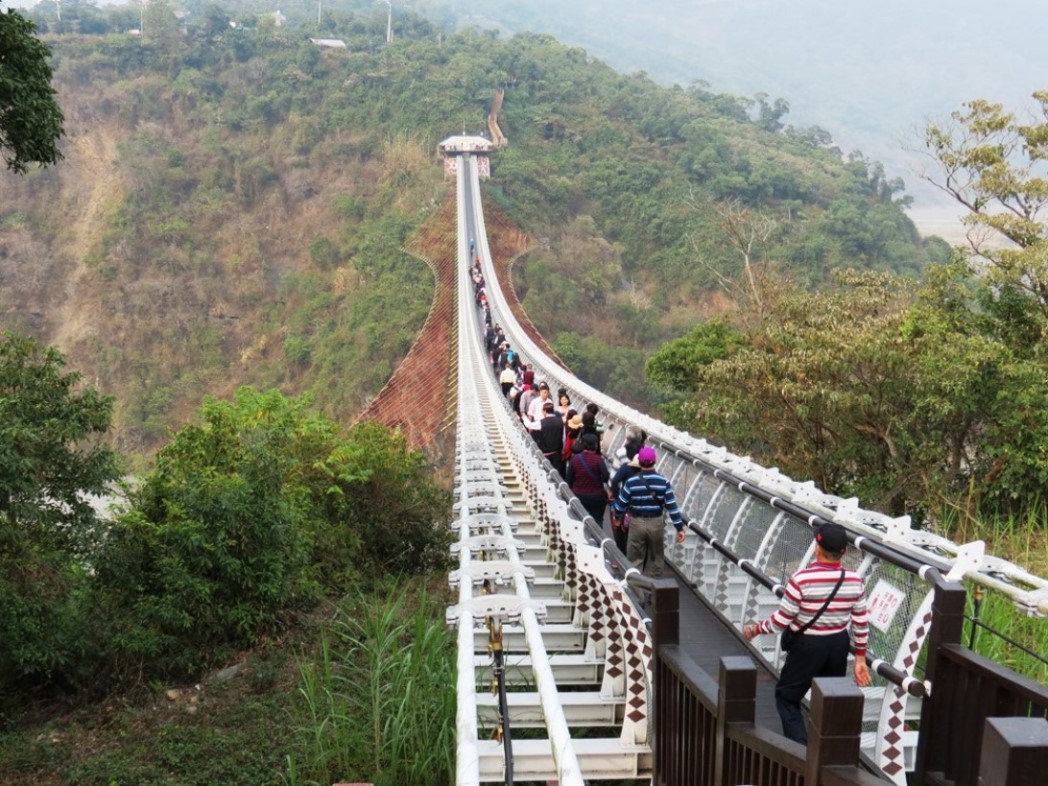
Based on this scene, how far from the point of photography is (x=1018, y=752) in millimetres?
1854

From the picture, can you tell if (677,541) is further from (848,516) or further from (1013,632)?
(1013,632)

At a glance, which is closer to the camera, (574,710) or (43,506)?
(574,710)

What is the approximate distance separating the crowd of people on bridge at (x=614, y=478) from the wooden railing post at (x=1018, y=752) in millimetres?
3939

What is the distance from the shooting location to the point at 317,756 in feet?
18.3

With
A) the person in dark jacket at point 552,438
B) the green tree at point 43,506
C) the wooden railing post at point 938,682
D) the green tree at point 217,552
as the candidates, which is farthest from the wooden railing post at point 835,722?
the person in dark jacket at point 552,438

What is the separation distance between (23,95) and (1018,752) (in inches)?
271

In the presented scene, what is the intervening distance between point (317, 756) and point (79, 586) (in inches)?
154

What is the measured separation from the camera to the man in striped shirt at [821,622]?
4.04 meters

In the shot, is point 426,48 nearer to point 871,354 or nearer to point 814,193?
point 814,193

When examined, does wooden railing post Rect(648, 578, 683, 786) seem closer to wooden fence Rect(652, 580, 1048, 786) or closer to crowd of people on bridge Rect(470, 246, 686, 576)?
wooden fence Rect(652, 580, 1048, 786)

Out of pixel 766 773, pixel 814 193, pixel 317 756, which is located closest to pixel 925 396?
pixel 317 756

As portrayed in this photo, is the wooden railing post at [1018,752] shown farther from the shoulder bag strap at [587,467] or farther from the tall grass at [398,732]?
the shoulder bag strap at [587,467]

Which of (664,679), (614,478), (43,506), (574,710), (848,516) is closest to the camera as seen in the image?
(664,679)

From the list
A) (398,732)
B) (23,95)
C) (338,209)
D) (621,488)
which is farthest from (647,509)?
(338,209)
